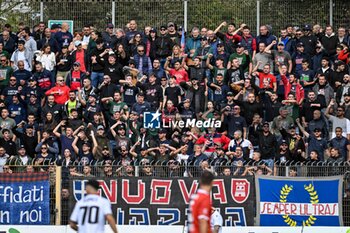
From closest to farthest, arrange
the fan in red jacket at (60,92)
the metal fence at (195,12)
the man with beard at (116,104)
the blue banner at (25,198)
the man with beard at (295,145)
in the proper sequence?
the blue banner at (25,198)
the man with beard at (295,145)
the man with beard at (116,104)
the fan in red jacket at (60,92)
the metal fence at (195,12)

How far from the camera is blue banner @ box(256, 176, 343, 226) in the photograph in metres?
25.3

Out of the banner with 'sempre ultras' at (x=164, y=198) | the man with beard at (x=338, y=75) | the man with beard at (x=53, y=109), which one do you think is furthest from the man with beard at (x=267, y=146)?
the man with beard at (x=53, y=109)

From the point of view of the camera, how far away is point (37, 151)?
28.1m

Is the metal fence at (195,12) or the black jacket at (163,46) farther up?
the metal fence at (195,12)

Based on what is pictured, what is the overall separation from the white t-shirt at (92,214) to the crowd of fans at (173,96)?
27.0 feet

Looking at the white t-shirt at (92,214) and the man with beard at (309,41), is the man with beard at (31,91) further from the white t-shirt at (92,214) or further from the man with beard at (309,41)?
the white t-shirt at (92,214)

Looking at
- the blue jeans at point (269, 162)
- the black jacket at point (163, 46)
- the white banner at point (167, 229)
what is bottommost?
the white banner at point (167, 229)

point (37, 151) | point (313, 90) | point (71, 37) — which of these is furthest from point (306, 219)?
point (71, 37)

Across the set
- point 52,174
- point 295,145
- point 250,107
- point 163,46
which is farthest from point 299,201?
point 163,46

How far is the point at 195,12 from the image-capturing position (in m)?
34.9

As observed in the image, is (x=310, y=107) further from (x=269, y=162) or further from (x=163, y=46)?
(x=163, y=46)

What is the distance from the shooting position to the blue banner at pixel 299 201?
2527 centimetres

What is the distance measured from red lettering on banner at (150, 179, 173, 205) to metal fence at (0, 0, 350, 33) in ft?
31.5

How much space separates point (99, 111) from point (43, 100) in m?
2.17
